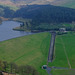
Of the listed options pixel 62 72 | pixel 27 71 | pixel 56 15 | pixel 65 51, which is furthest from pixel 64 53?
pixel 56 15

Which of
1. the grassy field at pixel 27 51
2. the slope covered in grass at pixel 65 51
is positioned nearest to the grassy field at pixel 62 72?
the grassy field at pixel 27 51

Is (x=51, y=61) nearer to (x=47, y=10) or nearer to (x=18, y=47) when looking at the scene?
(x=18, y=47)

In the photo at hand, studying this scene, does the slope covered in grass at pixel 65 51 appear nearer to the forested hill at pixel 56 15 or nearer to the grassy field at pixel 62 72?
the grassy field at pixel 62 72

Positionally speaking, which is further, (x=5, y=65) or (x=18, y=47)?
(x=18, y=47)

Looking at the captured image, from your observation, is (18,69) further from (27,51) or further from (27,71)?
(27,51)

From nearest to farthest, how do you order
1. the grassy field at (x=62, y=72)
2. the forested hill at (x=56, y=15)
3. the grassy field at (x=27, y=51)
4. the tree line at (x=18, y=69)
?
1. the tree line at (x=18, y=69)
2. the grassy field at (x=62, y=72)
3. the grassy field at (x=27, y=51)
4. the forested hill at (x=56, y=15)

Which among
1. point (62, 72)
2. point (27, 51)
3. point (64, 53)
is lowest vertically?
point (62, 72)

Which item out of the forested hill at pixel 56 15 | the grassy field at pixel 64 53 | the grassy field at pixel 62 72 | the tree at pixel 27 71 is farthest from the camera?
the forested hill at pixel 56 15

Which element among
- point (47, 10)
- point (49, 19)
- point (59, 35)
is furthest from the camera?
point (47, 10)

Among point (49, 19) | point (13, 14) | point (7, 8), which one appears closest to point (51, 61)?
point (49, 19)
